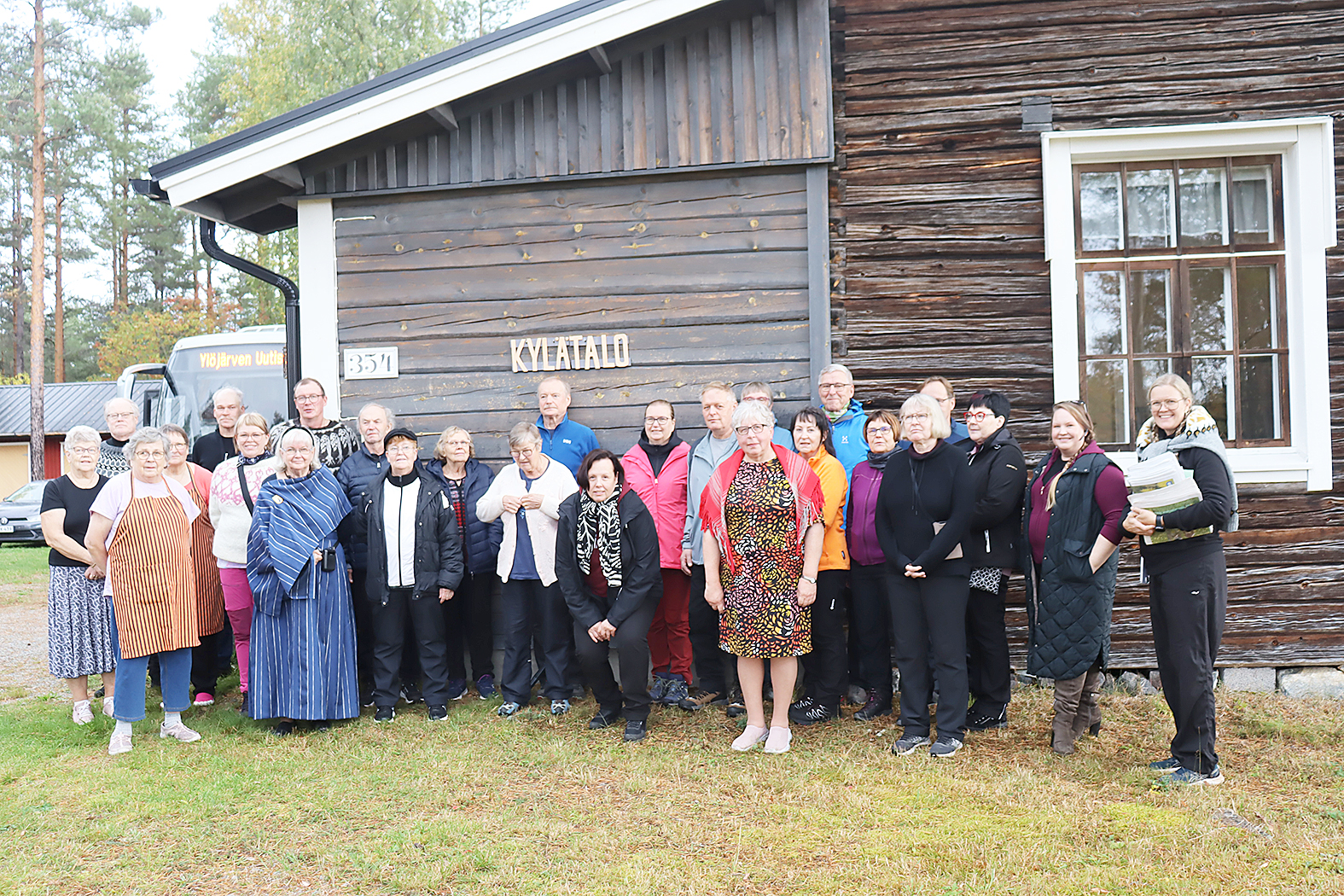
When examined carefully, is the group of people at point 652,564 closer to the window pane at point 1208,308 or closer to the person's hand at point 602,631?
the person's hand at point 602,631

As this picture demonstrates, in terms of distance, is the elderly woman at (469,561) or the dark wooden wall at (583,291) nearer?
the elderly woman at (469,561)

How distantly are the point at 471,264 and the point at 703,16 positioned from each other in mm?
2242

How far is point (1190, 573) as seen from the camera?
4184 millimetres

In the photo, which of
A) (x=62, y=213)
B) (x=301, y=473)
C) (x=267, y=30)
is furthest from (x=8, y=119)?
(x=301, y=473)

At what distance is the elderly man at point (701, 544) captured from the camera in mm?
5516

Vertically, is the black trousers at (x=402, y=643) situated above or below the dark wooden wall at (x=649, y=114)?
below

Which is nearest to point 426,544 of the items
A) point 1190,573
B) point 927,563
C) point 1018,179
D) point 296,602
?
point 296,602

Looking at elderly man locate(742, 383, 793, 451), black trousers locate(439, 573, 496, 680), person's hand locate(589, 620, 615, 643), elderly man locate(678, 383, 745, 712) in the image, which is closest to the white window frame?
elderly man locate(742, 383, 793, 451)

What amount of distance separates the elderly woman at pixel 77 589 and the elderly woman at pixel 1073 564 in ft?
17.1

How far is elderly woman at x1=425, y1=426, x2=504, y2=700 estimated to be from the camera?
5.87 m

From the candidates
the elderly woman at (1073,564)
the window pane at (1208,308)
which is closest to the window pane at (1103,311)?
the window pane at (1208,308)

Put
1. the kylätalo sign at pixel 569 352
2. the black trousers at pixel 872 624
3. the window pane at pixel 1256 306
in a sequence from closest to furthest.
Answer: the black trousers at pixel 872 624 < the window pane at pixel 1256 306 < the kylätalo sign at pixel 569 352

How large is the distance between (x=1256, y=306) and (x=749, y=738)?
4354 mm

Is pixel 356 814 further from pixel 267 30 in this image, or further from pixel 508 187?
pixel 267 30
